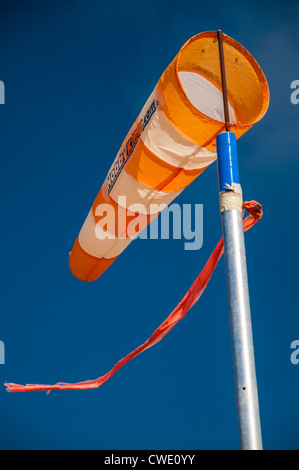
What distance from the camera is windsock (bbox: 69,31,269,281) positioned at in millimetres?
4164

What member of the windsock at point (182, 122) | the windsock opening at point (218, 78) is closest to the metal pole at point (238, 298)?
the windsock at point (182, 122)

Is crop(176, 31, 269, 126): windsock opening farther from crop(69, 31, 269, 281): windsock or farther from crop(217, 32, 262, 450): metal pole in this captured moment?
crop(217, 32, 262, 450): metal pole

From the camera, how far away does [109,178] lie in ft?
19.0

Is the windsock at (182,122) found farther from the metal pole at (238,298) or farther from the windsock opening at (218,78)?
the metal pole at (238,298)

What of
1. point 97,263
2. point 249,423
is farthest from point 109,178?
point 249,423

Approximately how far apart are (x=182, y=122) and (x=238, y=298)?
190 centimetres

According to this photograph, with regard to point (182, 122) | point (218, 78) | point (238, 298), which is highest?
point (218, 78)

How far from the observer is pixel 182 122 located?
13.9 ft

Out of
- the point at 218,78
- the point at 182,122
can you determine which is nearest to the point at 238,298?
the point at 182,122

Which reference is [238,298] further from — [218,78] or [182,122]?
[218,78]

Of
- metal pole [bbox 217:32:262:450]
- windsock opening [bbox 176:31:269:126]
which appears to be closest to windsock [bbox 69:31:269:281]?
windsock opening [bbox 176:31:269:126]

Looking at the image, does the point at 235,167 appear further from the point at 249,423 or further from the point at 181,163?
the point at 249,423

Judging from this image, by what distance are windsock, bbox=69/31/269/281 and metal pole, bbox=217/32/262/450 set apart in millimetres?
544
